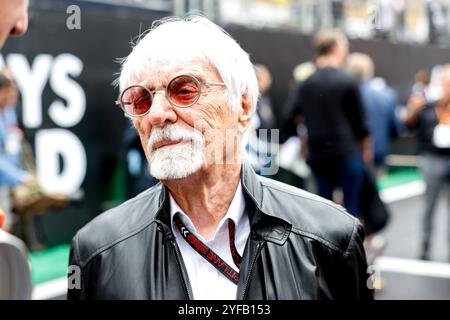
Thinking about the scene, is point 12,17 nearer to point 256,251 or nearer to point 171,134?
point 171,134

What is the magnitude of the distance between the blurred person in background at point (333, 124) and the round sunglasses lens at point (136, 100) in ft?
1.59

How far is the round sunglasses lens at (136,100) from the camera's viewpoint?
1.19 meters

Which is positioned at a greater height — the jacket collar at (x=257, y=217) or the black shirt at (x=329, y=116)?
the black shirt at (x=329, y=116)

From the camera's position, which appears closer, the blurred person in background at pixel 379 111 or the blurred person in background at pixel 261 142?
the blurred person in background at pixel 261 142

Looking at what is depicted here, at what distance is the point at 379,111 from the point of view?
325cm

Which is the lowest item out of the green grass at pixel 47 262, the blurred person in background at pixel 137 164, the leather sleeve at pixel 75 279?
the green grass at pixel 47 262

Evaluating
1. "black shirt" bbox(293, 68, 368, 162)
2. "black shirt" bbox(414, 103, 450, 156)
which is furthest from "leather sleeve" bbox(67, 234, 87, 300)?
"black shirt" bbox(414, 103, 450, 156)

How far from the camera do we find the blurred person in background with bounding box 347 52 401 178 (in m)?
2.75

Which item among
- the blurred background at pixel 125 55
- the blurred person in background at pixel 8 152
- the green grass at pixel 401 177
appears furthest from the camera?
the green grass at pixel 401 177

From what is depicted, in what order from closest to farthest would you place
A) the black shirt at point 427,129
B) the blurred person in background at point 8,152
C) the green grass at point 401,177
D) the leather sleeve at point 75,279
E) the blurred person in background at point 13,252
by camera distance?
the blurred person in background at point 13,252
the leather sleeve at point 75,279
the blurred person in background at point 8,152
the green grass at point 401,177
the black shirt at point 427,129

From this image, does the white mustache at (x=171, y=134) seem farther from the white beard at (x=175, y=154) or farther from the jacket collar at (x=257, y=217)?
the jacket collar at (x=257, y=217)

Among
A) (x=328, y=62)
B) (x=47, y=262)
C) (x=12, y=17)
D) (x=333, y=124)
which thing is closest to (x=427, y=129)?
(x=47, y=262)

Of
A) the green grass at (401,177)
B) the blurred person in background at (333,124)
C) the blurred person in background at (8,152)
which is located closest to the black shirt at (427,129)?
the green grass at (401,177)
